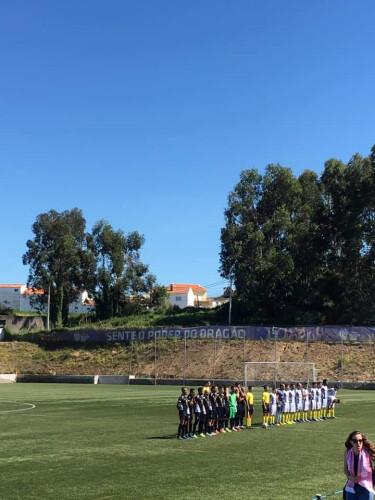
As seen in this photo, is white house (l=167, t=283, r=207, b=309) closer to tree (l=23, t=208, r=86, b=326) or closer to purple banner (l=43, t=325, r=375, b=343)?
tree (l=23, t=208, r=86, b=326)

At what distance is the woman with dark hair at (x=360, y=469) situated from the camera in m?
8.39

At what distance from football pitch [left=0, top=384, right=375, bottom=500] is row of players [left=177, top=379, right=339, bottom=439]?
0.77 metres

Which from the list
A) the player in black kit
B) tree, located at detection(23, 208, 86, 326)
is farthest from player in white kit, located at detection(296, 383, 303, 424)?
tree, located at detection(23, 208, 86, 326)

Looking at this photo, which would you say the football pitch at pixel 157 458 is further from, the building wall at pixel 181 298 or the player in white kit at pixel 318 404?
the building wall at pixel 181 298

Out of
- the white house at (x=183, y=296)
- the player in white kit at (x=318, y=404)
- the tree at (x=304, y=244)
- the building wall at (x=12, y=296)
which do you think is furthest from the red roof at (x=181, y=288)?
the player in white kit at (x=318, y=404)

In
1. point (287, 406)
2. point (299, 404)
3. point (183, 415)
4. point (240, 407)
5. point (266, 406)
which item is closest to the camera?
point (183, 415)

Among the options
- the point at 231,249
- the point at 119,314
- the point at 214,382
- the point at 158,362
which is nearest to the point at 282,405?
the point at 214,382

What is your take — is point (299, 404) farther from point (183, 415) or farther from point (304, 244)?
point (304, 244)

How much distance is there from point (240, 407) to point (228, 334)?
3634 centimetres

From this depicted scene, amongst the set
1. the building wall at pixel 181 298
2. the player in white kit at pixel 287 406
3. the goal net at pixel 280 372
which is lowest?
the goal net at pixel 280 372

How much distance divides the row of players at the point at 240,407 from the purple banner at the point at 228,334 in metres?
24.7

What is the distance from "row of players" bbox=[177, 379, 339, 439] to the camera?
2064 cm

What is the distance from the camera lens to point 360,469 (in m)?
8.44

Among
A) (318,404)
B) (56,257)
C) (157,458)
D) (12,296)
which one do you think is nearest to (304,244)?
(56,257)
